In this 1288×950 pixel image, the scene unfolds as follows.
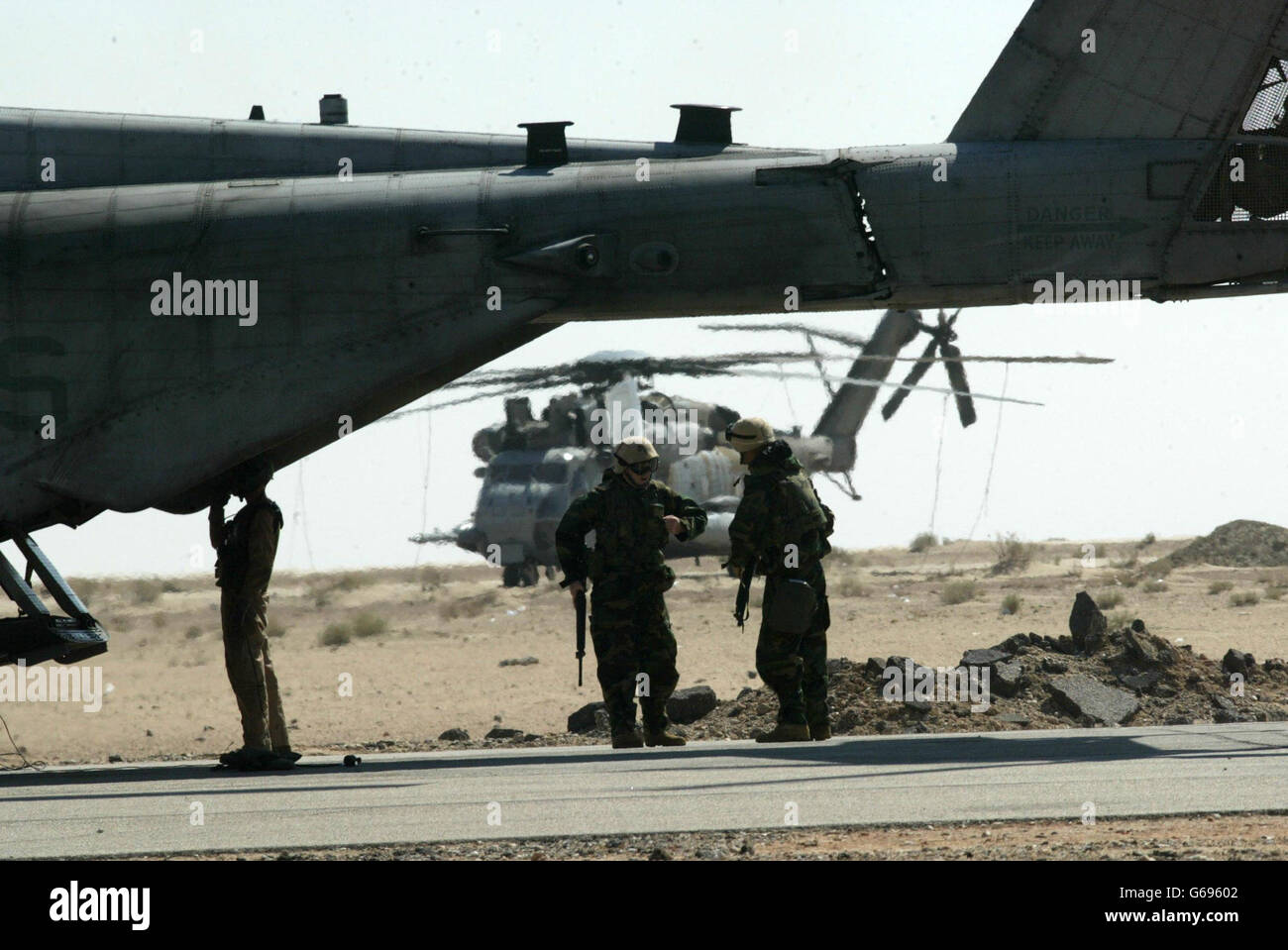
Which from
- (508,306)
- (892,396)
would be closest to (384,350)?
(508,306)

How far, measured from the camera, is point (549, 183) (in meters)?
11.8

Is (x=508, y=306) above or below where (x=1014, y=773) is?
above

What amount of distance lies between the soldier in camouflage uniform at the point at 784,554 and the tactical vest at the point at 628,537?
519mm

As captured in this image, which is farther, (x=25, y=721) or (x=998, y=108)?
(x=25, y=721)

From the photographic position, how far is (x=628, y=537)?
1117cm

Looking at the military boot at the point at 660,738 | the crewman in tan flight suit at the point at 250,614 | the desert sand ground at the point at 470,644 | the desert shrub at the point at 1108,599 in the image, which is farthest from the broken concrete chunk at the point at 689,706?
the desert shrub at the point at 1108,599

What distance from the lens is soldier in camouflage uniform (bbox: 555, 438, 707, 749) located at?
36.6 ft

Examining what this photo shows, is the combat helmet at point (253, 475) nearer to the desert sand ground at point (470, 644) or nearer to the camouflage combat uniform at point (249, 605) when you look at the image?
the camouflage combat uniform at point (249, 605)

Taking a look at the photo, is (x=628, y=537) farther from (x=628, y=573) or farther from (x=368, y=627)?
(x=368, y=627)

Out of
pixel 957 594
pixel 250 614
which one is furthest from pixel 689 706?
pixel 957 594

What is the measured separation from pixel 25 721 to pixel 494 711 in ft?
21.5

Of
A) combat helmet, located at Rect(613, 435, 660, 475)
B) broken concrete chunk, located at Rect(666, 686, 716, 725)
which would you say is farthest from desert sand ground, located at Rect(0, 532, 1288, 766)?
combat helmet, located at Rect(613, 435, 660, 475)

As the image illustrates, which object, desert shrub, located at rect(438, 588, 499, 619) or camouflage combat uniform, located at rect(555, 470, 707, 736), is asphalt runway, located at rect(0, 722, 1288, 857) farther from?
desert shrub, located at rect(438, 588, 499, 619)
